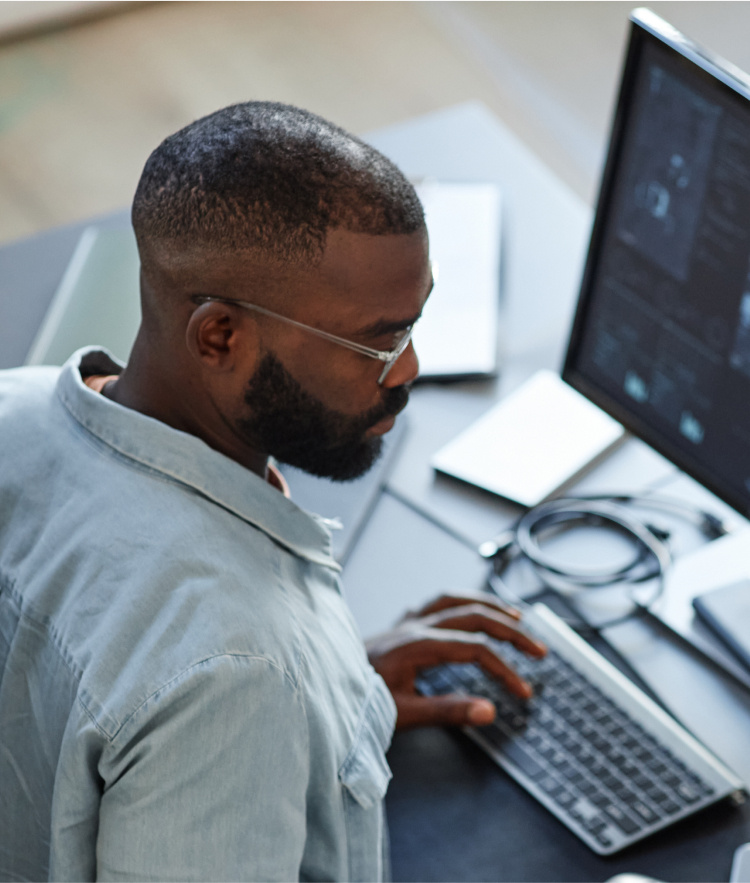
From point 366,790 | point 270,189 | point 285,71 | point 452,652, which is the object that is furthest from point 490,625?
point 285,71

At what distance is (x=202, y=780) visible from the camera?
770mm

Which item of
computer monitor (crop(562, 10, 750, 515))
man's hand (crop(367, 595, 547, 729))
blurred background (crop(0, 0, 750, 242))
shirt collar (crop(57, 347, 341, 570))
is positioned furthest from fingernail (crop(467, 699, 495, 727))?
blurred background (crop(0, 0, 750, 242))

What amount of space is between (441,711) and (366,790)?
0.22 metres

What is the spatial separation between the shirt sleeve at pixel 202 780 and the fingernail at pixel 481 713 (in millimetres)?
342

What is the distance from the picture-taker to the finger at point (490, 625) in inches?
46.6

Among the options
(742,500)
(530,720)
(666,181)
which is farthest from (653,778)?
(666,181)

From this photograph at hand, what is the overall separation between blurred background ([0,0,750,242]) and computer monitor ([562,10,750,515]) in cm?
222

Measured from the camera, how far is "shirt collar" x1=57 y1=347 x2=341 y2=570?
2.96ft

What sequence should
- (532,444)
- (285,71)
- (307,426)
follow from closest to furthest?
1. (307,426)
2. (532,444)
3. (285,71)

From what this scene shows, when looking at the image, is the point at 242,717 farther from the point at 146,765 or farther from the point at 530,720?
the point at 530,720

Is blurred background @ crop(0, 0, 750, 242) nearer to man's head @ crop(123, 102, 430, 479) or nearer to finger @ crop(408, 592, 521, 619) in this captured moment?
finger @ crop(408, 592, 521, 619)

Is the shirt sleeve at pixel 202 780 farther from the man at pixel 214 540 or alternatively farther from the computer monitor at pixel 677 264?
the computer monitor at pixel 677 264

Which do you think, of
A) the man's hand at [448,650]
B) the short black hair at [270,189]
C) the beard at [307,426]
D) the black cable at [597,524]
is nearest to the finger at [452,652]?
the man's hand at [448,650]

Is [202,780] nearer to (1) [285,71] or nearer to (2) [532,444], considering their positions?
(2) [532,444]
